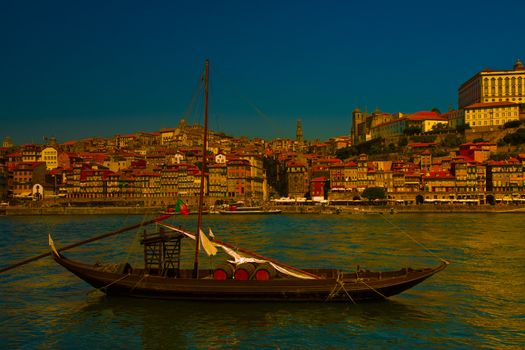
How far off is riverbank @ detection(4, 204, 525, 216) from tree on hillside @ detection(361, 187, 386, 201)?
2.22 meters

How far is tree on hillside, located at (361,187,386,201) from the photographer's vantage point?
8438cm

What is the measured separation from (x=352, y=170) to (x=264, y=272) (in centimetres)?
7561

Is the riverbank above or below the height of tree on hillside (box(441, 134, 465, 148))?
below

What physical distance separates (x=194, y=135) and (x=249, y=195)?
45.5 meters

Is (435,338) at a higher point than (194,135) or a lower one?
lower

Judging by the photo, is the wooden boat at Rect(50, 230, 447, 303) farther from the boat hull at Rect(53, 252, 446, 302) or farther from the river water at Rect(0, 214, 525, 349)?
the river water at Rect(0, 214, 525, 349)

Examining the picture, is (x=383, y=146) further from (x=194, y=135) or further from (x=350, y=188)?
(x=194, y=135)

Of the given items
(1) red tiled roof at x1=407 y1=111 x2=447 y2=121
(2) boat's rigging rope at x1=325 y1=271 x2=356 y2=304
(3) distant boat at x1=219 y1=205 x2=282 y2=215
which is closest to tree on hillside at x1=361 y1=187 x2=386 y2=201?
(3) distant boat at x1=219 y1=205 x2=282 y2=215

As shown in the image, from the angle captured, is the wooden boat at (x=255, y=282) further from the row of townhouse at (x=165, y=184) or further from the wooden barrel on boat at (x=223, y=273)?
the row of townhouse at (x=165, y=184)

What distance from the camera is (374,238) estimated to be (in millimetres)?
38531

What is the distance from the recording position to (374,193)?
8450 cm

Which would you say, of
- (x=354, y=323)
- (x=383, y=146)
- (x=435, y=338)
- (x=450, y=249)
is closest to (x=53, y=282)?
(x=354, y=323)

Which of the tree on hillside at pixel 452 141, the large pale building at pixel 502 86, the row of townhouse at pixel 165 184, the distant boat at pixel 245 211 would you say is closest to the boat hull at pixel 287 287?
the distant boat at pixel 245 211

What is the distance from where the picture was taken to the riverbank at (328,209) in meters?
77.4
